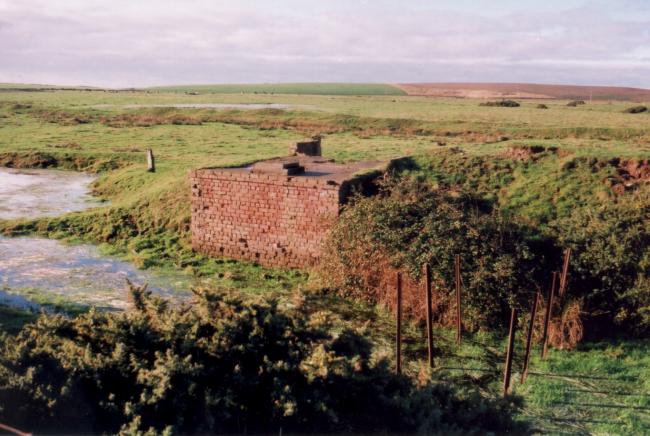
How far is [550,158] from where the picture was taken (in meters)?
18.6

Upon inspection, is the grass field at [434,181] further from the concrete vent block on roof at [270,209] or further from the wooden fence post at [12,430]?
the wooden fence post at [12,430]

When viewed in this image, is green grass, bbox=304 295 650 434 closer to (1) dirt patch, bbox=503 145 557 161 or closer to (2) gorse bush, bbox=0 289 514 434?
(2) gorse bush, bbox=0 289 514 434

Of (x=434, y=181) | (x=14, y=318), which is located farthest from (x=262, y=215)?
(x=14, y=318)

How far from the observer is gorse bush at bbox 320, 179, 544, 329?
11.5 meters

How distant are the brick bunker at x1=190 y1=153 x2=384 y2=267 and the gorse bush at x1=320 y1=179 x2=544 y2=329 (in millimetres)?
1046

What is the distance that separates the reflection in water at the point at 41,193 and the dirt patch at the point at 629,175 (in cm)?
1831

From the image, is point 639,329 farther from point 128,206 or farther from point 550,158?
point 128,206

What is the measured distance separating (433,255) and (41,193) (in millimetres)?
20041

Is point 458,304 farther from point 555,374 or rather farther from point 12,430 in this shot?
point 12,430

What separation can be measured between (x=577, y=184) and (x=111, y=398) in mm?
14590

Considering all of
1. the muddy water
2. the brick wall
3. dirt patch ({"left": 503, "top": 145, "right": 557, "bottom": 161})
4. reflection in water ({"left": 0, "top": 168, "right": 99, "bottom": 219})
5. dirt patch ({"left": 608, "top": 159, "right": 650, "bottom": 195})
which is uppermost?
dirt patch ({"left": 503, "top": 145, "right": 557, "bottom": 161})

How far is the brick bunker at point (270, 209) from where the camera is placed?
590 inches

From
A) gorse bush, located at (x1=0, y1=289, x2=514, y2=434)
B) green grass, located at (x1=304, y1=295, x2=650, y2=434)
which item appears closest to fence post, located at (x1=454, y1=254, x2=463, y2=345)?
green grass, located at (x1=304, y1=295, x2=650, y2=434)

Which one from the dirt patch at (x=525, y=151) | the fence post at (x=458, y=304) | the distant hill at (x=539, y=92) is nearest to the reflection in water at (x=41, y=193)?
the dirt patch at (x=525, y=151)
